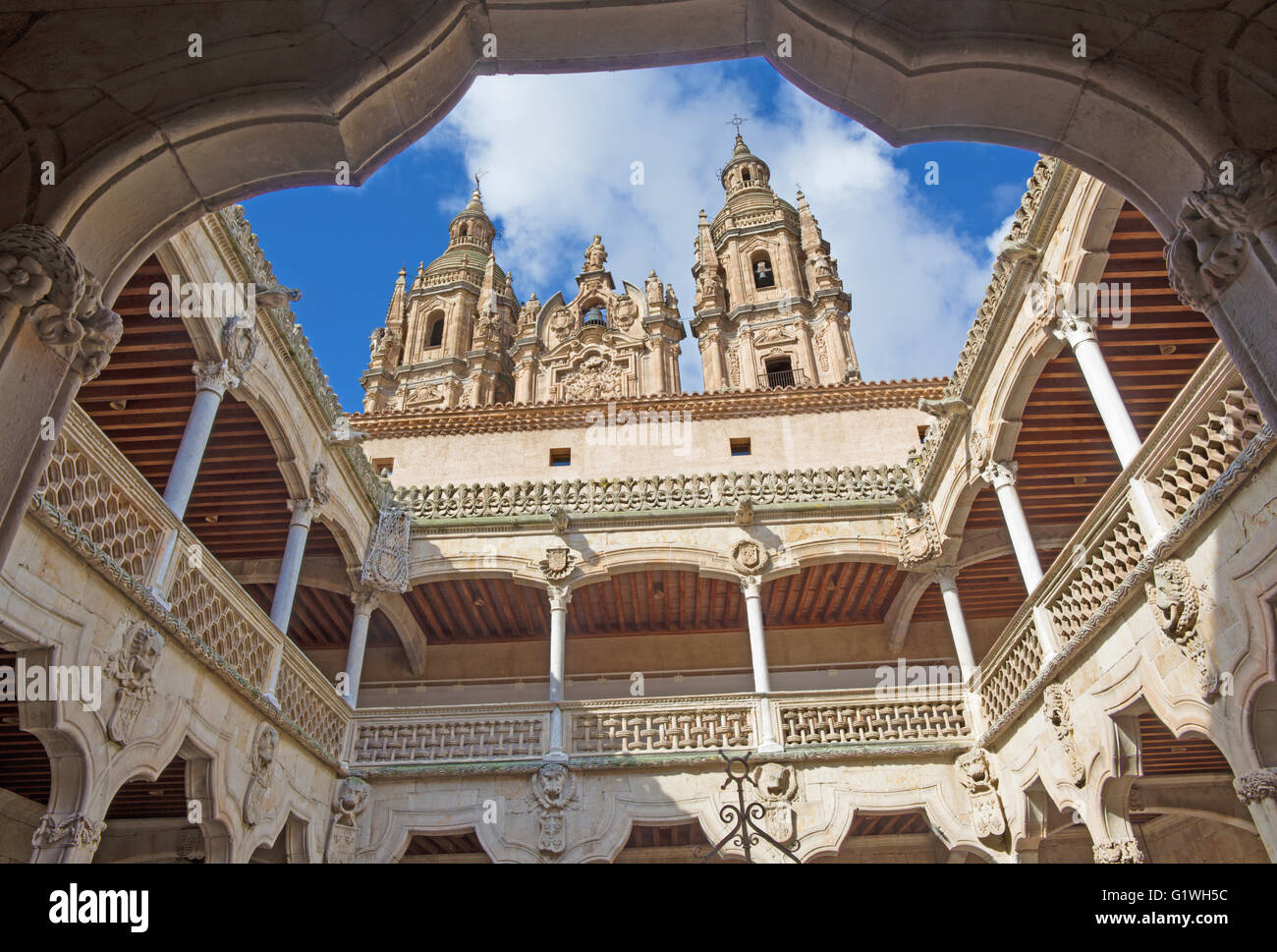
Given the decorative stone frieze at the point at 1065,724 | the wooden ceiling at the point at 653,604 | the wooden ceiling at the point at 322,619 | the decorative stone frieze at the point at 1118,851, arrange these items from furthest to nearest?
1. the wooden ceiling at the point at 653,604
2. the wooden ceiling at the point at 322,619
3. the decorative stone frieze at the point at 1065,724
4. the decorative stone frieze at the point at 1118,851

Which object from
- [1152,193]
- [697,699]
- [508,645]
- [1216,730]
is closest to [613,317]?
[508,645]

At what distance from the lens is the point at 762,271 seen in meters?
→ 30.9

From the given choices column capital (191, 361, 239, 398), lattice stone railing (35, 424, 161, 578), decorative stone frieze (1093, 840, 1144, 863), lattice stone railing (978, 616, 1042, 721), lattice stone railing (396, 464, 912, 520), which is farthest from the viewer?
lattice stone railing (396, 464, 912, 520)

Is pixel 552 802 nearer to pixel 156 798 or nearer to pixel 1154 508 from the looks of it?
pixel 156 798

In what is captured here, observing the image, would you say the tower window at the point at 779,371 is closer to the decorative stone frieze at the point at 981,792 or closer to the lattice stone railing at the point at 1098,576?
the decorative stone frieze at the point at 981,792

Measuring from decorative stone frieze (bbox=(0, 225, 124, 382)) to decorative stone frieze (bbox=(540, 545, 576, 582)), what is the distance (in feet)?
33.6

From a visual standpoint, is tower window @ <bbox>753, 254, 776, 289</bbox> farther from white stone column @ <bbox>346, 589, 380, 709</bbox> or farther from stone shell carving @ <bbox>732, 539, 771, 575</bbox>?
white stone column @ <bbox>346, 589, 380, 709</bbox>

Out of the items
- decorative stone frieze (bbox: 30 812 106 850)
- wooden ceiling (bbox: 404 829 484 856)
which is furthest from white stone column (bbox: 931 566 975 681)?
decorative stone frieze (bbox: 30 812 106 850)

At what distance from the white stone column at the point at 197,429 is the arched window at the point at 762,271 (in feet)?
78.6

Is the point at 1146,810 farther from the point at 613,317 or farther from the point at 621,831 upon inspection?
the point at 613,317

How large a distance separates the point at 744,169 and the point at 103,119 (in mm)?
35435

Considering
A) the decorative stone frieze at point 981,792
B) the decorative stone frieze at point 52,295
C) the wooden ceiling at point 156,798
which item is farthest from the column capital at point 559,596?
the decorative stone frieze at point 52,295

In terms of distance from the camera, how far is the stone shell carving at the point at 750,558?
13125 mm

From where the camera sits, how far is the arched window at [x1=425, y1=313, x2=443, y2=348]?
113 ft
